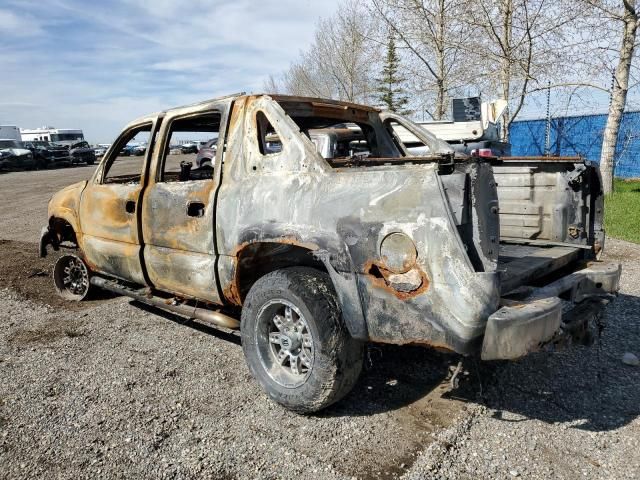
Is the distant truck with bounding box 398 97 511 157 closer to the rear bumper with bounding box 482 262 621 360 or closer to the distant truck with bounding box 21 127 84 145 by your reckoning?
the rear bumper with bounding box 482 262 621 360

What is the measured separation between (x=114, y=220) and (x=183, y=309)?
1155mm

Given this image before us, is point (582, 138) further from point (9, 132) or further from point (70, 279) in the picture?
point (9, 132)

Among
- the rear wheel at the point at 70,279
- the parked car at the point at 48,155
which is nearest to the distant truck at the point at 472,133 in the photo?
the rear wheel at the point at 70,279

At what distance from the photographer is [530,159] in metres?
4.07

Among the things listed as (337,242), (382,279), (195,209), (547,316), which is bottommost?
(547,316)

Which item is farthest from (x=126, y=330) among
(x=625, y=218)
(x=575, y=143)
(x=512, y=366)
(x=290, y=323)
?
(x=575, y=143)

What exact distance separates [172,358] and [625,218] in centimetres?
916

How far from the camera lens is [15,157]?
1227 inches

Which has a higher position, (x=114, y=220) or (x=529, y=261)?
(x=114, y=220)

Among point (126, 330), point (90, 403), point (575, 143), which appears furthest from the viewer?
point (575, 143)

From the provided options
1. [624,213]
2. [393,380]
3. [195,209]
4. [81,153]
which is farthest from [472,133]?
[81,153]

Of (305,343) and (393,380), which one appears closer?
(305,343)

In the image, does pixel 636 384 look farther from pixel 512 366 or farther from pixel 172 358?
pixel 172 358

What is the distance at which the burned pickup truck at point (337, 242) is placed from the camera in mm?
2562
